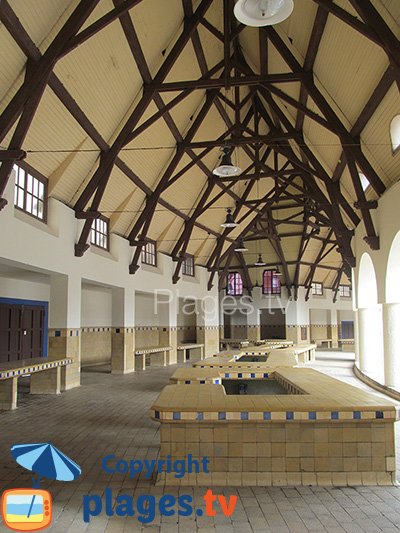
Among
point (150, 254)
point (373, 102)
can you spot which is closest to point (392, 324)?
point (373, 102)

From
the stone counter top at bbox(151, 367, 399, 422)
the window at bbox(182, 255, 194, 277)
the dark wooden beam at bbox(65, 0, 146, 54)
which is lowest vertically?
the stone counter top at bbox(151, 367, 399, 422)

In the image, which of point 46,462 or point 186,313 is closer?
point 46,462

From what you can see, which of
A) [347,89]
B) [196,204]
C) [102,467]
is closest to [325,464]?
[102,467]

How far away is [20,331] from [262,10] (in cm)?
1383

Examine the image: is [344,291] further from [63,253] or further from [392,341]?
[63,253]

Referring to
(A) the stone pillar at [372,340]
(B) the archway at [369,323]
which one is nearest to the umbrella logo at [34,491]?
(B) the archway at [369,323]

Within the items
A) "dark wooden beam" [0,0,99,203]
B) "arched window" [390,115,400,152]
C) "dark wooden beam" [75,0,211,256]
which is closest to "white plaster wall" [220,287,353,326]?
"dark wooden beam" [75,0,211,256]

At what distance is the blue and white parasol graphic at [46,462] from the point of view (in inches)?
105

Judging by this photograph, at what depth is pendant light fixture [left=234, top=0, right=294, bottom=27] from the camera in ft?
14.5

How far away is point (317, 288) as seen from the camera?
103 feet

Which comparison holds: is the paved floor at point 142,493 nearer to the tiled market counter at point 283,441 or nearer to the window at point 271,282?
the tiled market counter at point 283,441

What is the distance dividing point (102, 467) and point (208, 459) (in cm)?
158

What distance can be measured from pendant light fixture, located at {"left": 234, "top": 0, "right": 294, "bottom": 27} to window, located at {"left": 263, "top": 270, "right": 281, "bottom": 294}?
24629mm

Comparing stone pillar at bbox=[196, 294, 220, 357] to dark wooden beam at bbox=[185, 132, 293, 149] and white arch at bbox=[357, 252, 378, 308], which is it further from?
dark wooden beam at bbox=[185, 132, 293, 149]
